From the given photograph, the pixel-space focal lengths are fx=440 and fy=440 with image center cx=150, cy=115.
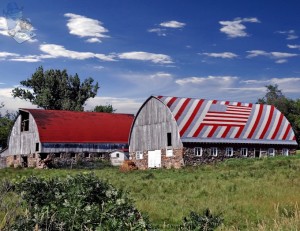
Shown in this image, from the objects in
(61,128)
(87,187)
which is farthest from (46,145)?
(87,187)

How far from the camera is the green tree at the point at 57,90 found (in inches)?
3637

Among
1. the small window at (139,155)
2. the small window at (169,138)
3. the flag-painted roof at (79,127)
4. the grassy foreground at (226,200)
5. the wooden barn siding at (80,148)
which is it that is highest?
the flag-painted roof at (79,127)

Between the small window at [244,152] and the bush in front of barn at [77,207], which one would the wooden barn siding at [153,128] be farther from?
the bush in front of barn at [77,207]

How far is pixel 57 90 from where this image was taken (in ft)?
312

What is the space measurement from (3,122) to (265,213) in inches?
3206

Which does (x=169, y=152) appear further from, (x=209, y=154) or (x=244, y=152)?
(x=244, y=152)

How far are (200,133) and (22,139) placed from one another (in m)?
27.1

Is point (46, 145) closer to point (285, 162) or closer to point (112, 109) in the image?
point (285, 162)

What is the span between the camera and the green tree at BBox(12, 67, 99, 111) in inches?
3637

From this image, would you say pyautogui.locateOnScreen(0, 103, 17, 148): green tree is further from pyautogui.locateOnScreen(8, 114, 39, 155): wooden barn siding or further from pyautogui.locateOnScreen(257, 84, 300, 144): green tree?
pyautogui.locateOnScreen(257, 84, 300, 144): green tree

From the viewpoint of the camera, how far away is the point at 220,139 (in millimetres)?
46125

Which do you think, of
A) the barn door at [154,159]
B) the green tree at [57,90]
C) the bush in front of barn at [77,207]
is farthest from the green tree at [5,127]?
the bush in front of barn at [77,207]

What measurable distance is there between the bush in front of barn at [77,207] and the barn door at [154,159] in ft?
123

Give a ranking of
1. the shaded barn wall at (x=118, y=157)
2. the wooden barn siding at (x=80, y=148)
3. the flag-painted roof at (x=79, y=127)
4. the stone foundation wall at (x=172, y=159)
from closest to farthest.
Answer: the stone foundation wall at (x=172, y=159), the wooden barn siding at (x=80, y=148), the flag-painted roof at (x=79, y=127), the shaded barn wall at (x=118, y=157)
